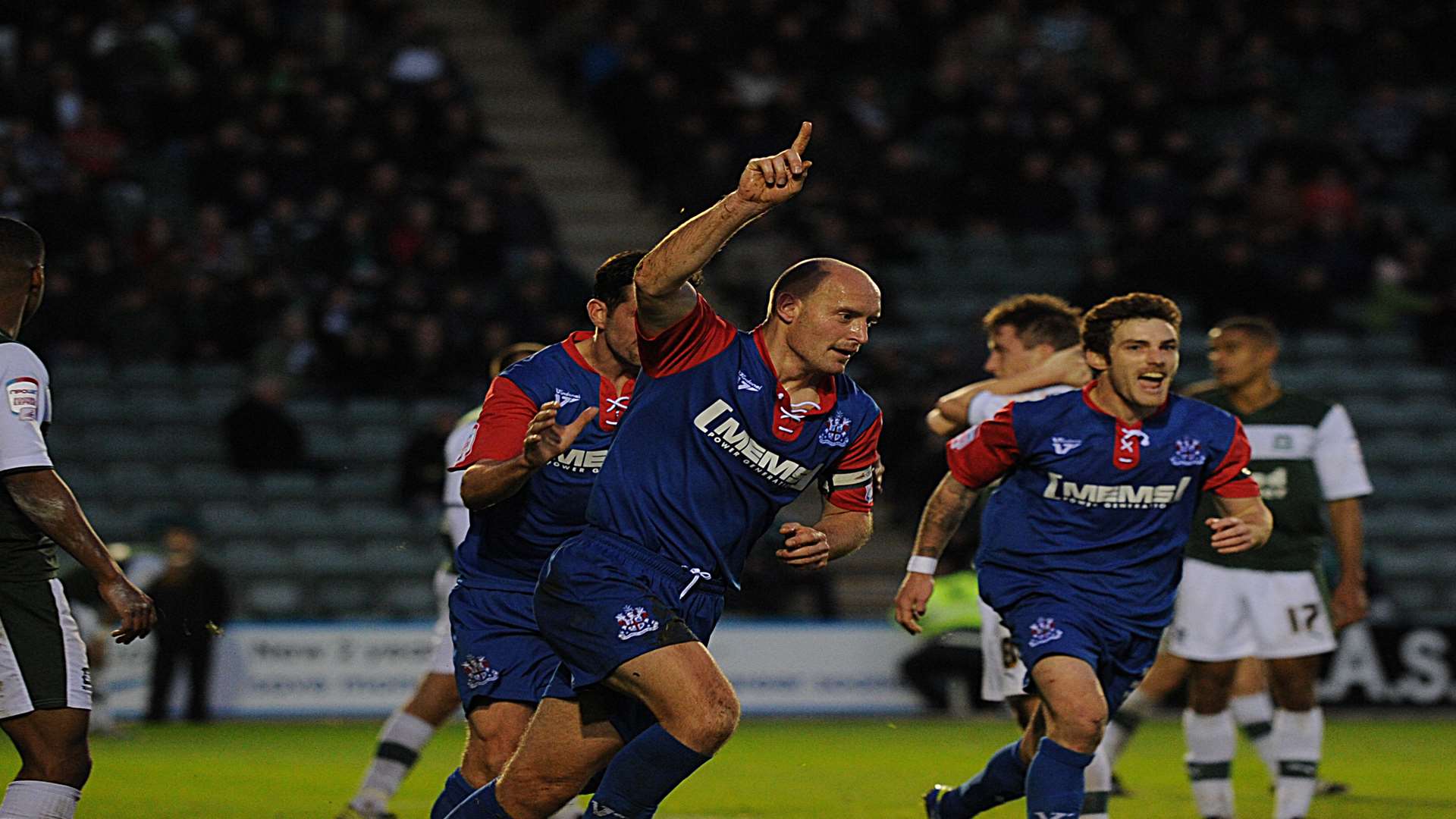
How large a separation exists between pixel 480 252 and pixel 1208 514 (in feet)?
32.7

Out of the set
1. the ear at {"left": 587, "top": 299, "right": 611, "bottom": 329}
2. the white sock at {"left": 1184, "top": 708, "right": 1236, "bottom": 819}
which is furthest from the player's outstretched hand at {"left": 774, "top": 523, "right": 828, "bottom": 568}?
the white sock at {"left": 1184, "top": 708, "right": 1236, "bottom": 819}

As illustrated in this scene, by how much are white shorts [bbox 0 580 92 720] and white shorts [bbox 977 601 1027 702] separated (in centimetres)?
325

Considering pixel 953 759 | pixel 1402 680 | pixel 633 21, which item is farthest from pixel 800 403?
pixel 633 21

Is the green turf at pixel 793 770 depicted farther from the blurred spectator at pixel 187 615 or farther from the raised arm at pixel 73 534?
the raised arm at pixel 73 534

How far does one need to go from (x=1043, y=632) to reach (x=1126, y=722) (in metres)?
3.10

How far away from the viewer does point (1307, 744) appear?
9.02 m

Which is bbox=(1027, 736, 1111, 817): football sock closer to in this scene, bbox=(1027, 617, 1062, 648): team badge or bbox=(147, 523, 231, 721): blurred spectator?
bbox=(1027, 617, 1062, 648): team badge

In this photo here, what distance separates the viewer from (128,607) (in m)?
5.72

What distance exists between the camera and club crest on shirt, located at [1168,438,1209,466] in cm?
705

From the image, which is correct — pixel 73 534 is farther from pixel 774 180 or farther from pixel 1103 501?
pixel 1103 501

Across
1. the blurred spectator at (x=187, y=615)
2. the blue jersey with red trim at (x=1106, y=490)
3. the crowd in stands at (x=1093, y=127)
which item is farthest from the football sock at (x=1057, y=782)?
the crowd in stands at (x=1093, y=127)

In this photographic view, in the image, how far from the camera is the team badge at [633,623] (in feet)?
18.3

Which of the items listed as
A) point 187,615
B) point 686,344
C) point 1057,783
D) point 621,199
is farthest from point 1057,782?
point 621,199

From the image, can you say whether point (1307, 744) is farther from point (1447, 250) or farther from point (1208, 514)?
point (1447, 250)
